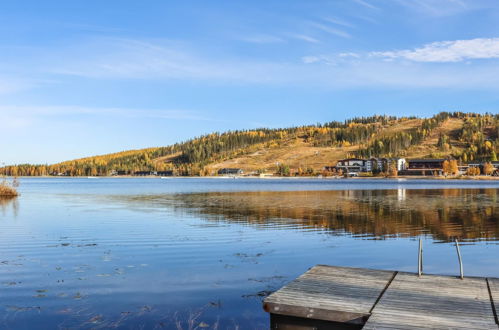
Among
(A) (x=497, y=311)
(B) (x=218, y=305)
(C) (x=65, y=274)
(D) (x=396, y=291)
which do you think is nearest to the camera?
(A) (x=497, y=311)

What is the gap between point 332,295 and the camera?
13562mm

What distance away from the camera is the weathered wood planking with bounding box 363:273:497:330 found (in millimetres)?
11164

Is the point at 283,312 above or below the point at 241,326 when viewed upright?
above

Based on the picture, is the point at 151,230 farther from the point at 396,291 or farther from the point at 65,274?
the point at 396,291

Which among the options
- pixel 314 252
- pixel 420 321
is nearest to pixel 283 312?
pixel 420 321

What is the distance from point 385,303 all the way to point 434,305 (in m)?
1.25

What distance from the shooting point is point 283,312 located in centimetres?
1267

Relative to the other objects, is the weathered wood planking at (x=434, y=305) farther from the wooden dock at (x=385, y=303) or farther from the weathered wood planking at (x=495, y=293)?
the weathered wood planking at (x=495, y=293)

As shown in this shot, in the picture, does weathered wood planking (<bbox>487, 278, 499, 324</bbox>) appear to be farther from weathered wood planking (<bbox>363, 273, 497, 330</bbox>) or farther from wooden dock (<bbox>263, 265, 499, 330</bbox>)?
weathered wood planking (<bbox>363, 273, 497, 330</bbox>)

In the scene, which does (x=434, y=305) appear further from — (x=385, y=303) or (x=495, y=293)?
(x=495, y=293)

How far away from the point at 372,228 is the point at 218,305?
947 inches

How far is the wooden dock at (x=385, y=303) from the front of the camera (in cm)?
1149

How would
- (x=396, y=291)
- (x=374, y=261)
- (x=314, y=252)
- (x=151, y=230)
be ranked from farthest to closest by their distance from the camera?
(x=151, y=230), (x=314, y=252), (x=374, y=261), (x=396, y=291)

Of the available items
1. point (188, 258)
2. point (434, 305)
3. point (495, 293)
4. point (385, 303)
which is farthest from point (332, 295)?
point (188, 258)
